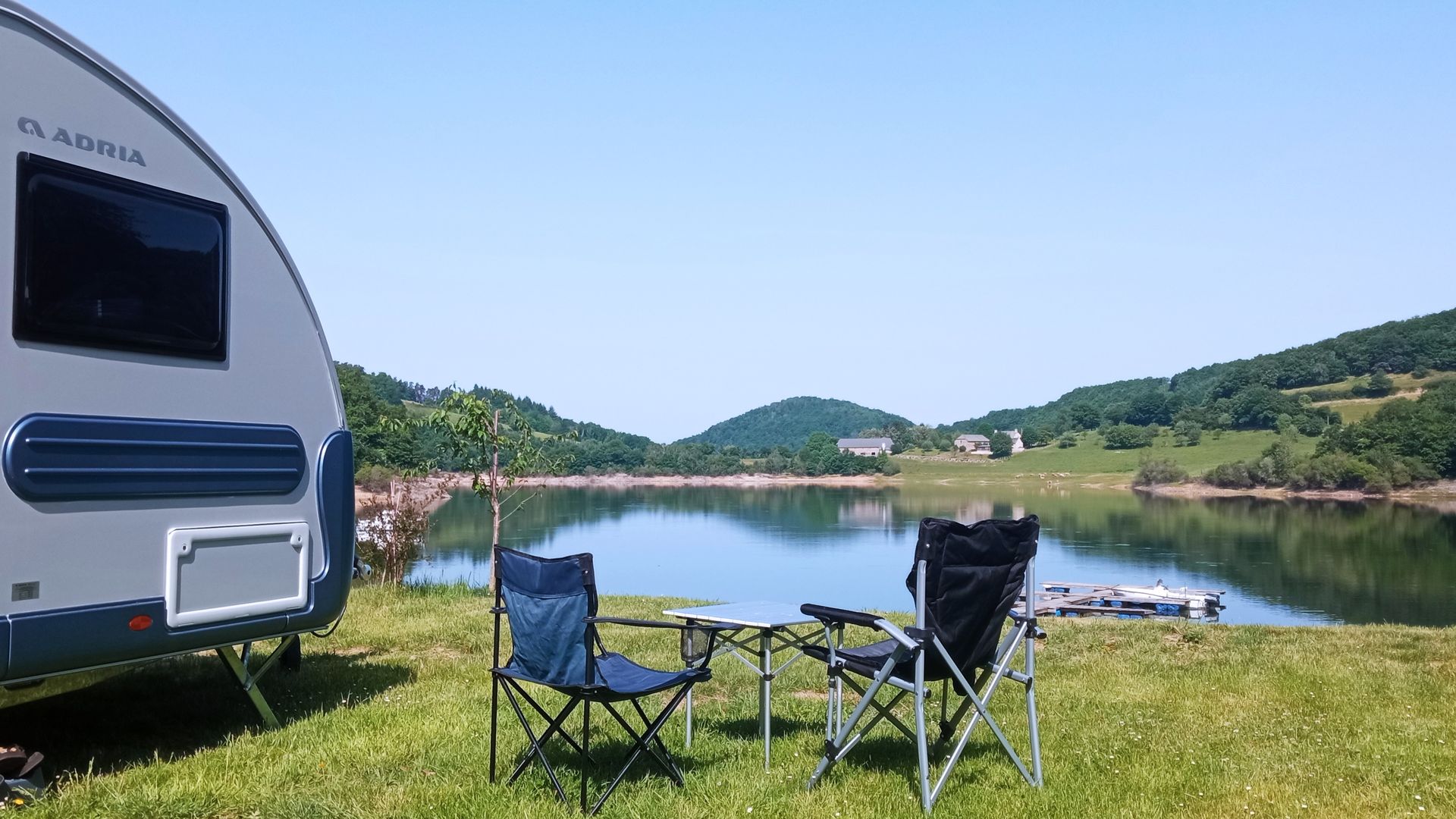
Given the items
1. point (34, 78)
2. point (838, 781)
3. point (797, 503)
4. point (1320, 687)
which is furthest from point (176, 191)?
point (797, 503)

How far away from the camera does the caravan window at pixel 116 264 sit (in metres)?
4.16

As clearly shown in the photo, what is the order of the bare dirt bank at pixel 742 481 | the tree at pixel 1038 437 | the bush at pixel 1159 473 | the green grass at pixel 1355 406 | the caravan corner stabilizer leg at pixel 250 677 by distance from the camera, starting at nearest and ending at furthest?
the caravan corner stabilizer leg at pixel 250 677, the bush at pixel 1159 473, the green grass at pixel 1355 406, the bare dirt bank at pixel 742 481, the tree at pixel 1038 437

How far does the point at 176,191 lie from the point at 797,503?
6871cm

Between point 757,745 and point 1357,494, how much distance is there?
233ft

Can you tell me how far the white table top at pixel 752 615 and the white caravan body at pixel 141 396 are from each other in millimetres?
1937

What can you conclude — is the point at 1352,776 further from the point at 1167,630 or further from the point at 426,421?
the point at 426,421

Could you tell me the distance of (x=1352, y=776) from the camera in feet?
15.1

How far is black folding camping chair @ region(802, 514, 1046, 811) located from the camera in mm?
4188

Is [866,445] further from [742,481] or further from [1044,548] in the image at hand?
[1044,548]

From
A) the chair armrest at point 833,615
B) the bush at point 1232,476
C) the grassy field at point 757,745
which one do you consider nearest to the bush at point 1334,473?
the bush at point 1232,476

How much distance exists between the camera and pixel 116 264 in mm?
4504

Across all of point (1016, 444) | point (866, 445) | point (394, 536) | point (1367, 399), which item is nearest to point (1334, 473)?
point (1367, 399)

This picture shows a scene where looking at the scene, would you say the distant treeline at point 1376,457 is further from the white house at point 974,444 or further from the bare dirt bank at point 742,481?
the white house at point 974,444

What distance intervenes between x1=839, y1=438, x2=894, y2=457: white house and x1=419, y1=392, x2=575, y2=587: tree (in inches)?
3824
